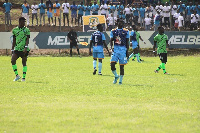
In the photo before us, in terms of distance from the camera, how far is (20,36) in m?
17.9

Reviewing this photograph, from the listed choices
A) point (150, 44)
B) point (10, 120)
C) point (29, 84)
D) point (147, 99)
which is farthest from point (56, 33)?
point (10, 120)

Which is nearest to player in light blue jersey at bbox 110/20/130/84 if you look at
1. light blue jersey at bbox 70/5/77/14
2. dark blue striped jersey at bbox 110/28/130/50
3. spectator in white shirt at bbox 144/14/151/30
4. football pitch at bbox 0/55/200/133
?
dark blue striped jersey at bbox 110/28/130/50

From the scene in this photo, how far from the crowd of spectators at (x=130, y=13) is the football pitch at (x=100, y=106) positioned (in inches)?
826

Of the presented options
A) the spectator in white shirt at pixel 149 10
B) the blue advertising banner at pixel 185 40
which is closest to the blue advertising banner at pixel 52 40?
the spectator in white shirt at pixel 149 10

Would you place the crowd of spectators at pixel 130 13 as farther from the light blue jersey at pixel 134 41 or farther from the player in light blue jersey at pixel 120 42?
the player in light blue jersey at pixel 120 42

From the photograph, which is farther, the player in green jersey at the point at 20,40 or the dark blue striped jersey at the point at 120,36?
the player in green jersey at the point at 20,40

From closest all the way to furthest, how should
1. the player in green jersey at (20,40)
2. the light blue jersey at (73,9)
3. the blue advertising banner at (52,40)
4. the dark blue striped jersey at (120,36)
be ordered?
the dark blue striped jersey at (120,36)
the player in green jersey at (20,40)
the blue advertising banner at (52,40)
the light blue jersey at (73,9)

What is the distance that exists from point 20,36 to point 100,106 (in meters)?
7.11

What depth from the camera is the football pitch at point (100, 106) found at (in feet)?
31.1

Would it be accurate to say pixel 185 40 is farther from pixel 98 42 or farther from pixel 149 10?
pixel 98 42

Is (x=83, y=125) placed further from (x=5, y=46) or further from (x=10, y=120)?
(x=5, y=46)

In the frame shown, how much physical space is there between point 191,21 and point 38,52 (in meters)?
13.6

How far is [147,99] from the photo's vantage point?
13.2 metres

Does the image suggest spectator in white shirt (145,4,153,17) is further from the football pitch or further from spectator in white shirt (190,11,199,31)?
the football pitch
